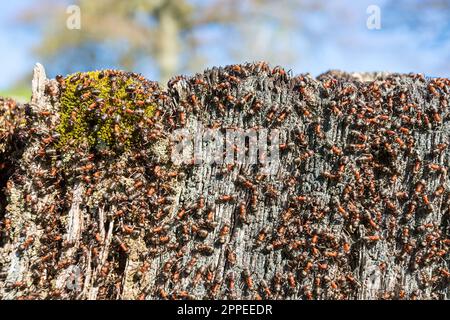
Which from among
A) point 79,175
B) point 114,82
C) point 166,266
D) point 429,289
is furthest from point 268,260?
point 114,82

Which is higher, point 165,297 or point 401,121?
point 401,121

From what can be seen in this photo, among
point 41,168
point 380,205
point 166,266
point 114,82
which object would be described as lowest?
point 166,266

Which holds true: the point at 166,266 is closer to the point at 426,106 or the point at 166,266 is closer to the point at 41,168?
the point at 41,168
